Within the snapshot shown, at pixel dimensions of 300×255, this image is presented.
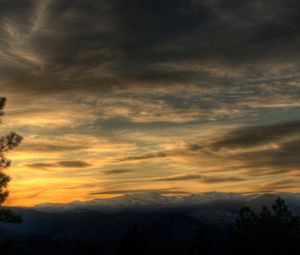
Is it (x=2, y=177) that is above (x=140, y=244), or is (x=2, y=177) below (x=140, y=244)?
above

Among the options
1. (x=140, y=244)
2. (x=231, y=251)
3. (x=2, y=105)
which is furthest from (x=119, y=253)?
(x=2, y=105)

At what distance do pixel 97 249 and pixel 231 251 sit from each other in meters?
21.3

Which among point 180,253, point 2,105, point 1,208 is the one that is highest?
point 2,105

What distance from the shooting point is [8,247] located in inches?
1623

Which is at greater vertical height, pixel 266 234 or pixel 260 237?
pixel 266 234

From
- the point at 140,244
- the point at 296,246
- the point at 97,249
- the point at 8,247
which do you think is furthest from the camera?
the point at 296,246

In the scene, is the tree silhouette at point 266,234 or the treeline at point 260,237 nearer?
the treeline at point 260,237

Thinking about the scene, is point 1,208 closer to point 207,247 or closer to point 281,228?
point 207,247

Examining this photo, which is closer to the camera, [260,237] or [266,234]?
[260,237]

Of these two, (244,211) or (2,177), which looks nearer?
(2,177)

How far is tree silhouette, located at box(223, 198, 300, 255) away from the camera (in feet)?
215

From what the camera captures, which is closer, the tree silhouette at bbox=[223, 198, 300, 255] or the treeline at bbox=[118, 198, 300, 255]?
the treeline at bbox=[118, 198, 300, 255]

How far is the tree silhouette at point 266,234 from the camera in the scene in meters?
65.5

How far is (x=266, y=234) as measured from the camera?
6875 centimetres
